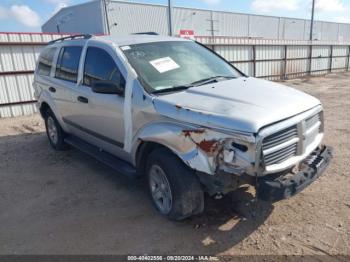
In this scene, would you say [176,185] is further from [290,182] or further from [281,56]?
[281,56]

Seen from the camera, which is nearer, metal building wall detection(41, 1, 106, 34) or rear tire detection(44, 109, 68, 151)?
rear tire detection(44, 109, 68, 151)

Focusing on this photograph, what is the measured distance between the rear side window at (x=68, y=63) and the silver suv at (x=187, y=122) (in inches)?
1.9

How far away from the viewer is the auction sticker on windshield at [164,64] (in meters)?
3.66

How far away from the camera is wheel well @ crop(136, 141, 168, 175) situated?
3.44 metres

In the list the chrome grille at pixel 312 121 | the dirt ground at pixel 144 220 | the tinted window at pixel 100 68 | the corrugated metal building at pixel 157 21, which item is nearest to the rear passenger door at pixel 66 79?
the tinted window at pixel 100 68

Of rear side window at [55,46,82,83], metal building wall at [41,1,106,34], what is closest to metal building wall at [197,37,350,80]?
rear side window at [55,46,82,83]

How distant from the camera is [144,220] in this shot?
351 cm

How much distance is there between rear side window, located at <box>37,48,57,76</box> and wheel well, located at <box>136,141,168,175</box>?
3170 mm

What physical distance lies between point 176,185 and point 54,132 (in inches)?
151

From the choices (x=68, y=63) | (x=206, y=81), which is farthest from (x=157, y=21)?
(x=206, y=81)

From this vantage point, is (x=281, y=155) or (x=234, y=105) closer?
(x=281, y=155)

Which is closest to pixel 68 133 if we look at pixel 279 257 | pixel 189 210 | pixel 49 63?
pixel 49 63

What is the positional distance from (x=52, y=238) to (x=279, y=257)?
7.52ft

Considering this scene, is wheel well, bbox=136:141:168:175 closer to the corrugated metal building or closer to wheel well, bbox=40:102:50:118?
wheel well, bbox=40:102:50:118
